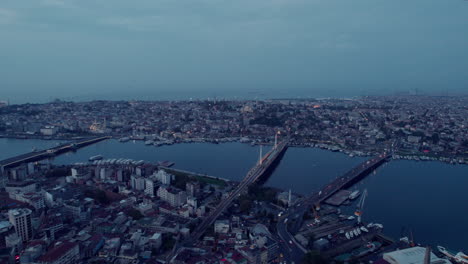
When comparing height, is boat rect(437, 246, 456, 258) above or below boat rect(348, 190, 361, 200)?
below

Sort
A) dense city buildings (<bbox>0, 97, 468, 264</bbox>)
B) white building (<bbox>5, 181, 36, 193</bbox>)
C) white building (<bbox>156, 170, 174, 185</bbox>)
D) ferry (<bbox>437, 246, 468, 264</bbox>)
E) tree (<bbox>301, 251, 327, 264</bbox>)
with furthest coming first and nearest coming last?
white building (<bbox>156, 170, 174, 185</bbox>) < white building (<bbox>5, 181, 36, 193</bbox>) < ferry (<bbox>437, 246, 468, 264</bbox>) < dense city buildings (<bbox>0, 97, 468, 264</bbox>) < tree (<bbox>301, 251, 327, 264</bbox>)

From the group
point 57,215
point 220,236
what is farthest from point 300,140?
point 57,215

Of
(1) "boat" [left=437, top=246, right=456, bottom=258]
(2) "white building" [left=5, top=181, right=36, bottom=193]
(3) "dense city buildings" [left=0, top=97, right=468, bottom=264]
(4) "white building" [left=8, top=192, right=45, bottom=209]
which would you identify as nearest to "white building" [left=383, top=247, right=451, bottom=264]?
(3) "dense city buildings" [left=0, top=97, right=468, bottom=264]

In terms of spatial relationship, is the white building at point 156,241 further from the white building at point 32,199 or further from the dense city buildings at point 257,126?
the dense city buildings at point 257,126

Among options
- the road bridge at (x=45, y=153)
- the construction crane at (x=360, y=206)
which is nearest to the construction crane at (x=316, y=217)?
the construction crane at (x=360, y=206)

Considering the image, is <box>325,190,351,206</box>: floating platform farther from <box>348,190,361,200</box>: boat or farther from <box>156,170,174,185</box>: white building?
<box>156,170,174,185</box>: white building

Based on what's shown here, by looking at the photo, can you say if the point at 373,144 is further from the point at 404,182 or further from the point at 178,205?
the point at 178,205

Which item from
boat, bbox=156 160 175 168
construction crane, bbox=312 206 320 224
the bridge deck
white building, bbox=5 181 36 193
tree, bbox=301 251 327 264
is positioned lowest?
construction crane, bbox=312 206 320 224
